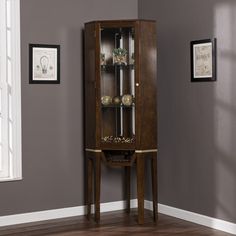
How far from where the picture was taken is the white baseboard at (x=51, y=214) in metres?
5.11

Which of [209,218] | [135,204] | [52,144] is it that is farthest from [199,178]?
[52,144]

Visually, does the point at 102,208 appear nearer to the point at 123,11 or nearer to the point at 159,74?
the point at 159,74

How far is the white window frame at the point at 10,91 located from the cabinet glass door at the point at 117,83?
796mm

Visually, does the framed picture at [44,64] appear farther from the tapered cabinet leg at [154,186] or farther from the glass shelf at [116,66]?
the tapered cabinet leg at [154,186]

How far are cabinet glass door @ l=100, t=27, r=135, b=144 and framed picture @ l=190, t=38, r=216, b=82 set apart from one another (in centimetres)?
57

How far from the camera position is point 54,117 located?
5.34 metres

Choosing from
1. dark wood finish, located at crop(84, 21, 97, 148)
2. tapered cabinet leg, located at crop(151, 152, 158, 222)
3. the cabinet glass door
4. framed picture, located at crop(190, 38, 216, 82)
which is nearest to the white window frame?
dark wood finish, located at crop(84, 21, 97, 148)

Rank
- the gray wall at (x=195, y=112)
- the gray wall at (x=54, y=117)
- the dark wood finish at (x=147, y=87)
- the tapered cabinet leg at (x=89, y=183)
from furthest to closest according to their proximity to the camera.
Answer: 1. the tapered cabinet leg at (x=89, y=183)
2. the gray wall at (x=54, y=117)
3. the dark wood finish at (x=147, y=87)
4. the gray wall at (x=195, y=112)

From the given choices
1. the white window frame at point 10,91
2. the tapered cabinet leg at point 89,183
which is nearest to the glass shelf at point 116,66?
the white window frame at point 10,91

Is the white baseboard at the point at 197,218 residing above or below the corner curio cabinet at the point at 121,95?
below

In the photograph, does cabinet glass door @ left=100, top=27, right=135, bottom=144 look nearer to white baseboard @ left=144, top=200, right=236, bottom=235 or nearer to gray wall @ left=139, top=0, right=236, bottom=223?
gray wall @ left=139, top=0, right=236, bottom=223

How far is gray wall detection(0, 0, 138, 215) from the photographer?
17.0 feet

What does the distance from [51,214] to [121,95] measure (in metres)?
1.36

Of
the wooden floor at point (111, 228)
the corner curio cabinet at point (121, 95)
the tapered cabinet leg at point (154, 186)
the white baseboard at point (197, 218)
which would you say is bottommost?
the wooden floor at point (111, 228)
